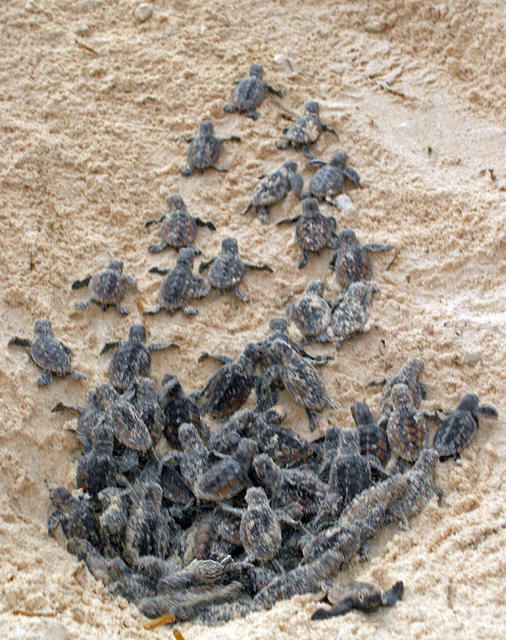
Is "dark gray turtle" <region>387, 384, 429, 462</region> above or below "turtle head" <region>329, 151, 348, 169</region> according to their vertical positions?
below

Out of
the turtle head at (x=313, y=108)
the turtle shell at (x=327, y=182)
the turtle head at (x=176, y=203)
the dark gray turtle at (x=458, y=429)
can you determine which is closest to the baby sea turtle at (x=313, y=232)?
the turtle shell at (x=327, y=182)

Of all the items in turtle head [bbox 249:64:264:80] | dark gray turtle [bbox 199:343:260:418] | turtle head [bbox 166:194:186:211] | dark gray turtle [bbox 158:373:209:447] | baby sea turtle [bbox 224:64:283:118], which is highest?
turtle head [bbox 249:64:264:80]

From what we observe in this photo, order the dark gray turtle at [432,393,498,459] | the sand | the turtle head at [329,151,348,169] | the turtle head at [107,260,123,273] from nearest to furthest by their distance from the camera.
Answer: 1. the sand
2. the dark gray turtle at [432,393,498,459]
3. the turtle head at [107,260,123,273]
4. the turtle head at [329,151,348,169]

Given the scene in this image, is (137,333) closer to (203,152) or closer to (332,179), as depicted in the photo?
(203,152)

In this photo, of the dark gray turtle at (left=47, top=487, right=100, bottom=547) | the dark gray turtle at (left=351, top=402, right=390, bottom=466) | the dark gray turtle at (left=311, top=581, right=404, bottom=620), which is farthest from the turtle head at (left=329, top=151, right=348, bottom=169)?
the dark gray turtle at (left=311, top=581, right=404, bottom=620)

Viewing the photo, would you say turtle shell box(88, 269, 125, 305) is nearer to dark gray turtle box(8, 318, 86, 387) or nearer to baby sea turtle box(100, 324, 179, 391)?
baby sea turtle box(100, 324, 179, 391)

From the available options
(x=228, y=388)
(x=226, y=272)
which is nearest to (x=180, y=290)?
(x=226, y=272)

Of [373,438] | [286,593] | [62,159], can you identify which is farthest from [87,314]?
[286,593]

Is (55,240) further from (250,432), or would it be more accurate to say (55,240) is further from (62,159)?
(250,432)
